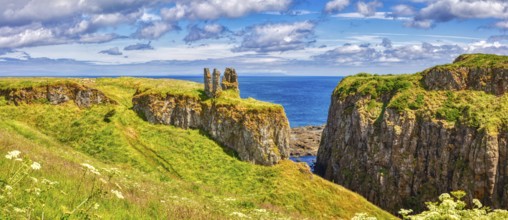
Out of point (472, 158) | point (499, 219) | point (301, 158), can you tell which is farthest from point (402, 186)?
point (499, 219)

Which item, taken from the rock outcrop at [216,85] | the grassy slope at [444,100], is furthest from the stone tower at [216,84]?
the grassy slope at [444,100]

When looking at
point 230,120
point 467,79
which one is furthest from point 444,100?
point 230,120

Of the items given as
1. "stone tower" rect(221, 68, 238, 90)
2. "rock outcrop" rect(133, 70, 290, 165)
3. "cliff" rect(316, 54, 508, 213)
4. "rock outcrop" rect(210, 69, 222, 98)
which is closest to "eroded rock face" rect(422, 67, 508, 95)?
"cliff" rect(316, 54, 508, 213)

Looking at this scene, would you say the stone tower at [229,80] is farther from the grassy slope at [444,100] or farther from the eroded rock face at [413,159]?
the grassy slope at [444,100]

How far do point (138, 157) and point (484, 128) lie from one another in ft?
195

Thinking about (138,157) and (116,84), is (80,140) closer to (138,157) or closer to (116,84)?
(138,157)

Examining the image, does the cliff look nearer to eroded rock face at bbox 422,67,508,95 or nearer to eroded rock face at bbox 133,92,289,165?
eroded rock face at bbox 422,67,508,95

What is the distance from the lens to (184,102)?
57406 millimetres

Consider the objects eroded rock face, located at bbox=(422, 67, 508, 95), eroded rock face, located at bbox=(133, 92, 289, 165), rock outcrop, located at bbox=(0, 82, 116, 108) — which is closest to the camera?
rock outcrop, located at bbox=(0, 82, 116, 108)

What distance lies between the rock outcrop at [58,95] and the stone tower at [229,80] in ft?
56.3

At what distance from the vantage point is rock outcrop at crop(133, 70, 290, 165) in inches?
2180

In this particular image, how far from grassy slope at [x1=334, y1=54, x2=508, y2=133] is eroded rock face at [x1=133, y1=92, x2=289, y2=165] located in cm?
3873

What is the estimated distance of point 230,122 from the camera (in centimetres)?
5612

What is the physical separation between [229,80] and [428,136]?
42.8 meters
